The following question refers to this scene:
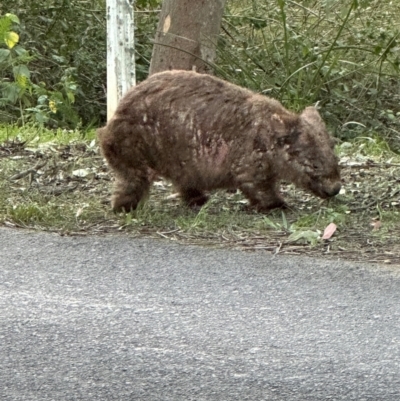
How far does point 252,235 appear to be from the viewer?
Answer: 6.41m

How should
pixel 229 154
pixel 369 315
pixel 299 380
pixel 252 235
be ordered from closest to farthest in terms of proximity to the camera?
pixel 299 380 < pixel 369 315 < pixel 252 235 < pixel 229 154

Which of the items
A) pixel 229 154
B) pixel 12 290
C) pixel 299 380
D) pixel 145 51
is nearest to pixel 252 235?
pixel 229 154

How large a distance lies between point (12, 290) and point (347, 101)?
6385 millimetres

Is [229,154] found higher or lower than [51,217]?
higher

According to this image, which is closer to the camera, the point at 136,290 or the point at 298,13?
the point at 136,290

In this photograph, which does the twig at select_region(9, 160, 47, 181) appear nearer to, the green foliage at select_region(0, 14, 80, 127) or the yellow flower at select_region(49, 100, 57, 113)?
the green foliage at select_region(0, 14, 80, 127)

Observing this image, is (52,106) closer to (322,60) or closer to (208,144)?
(322,60)

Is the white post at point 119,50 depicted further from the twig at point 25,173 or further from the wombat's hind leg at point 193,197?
the wombat's hind leg at point 193,197

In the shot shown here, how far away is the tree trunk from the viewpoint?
9.30 metres

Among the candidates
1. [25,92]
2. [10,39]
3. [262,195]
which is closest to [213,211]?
[262,195]

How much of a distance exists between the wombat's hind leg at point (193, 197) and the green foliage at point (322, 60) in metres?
2.85

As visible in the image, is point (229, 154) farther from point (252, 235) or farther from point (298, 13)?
point (298, 13)

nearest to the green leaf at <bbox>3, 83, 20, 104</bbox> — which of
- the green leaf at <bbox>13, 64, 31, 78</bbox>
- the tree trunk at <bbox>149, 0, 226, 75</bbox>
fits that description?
the green leaf at <bbox>13, 64, 31, 78</bbox>

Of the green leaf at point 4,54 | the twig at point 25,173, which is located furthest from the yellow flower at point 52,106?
the twig at point 25,173
